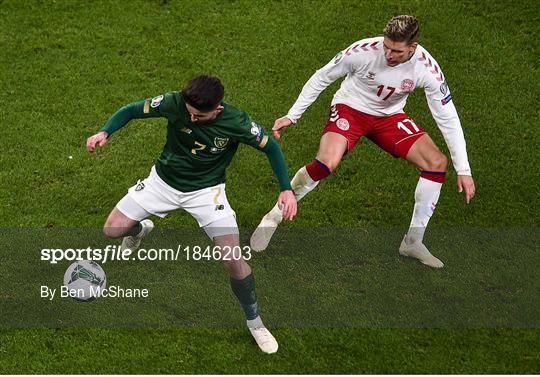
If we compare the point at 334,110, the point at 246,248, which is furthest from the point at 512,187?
the point at 246,248

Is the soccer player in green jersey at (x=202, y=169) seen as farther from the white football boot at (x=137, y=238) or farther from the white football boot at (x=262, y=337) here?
the white football boot at (x=137, y=238)

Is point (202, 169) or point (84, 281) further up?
point (202, 169)

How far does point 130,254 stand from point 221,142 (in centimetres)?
183

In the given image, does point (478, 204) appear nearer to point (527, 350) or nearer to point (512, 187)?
point (512, 187)

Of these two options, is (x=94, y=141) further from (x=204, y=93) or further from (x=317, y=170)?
(x=317, y=170)

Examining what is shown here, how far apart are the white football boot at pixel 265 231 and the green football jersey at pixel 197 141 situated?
3.69 ft

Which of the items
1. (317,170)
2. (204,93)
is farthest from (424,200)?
(204,93)

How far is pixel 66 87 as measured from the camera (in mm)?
9820

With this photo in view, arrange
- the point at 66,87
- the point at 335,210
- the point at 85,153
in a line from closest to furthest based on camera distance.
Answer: the point at 335,210
the point at 85,153
the point at 66,87

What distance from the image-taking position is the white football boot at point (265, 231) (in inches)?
310

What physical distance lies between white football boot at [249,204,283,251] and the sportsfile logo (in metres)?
0.10

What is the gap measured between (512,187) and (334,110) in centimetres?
217

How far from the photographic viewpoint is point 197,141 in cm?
652

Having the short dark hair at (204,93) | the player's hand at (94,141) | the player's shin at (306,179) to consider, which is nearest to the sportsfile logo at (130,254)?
the player's shin at (306,179)
